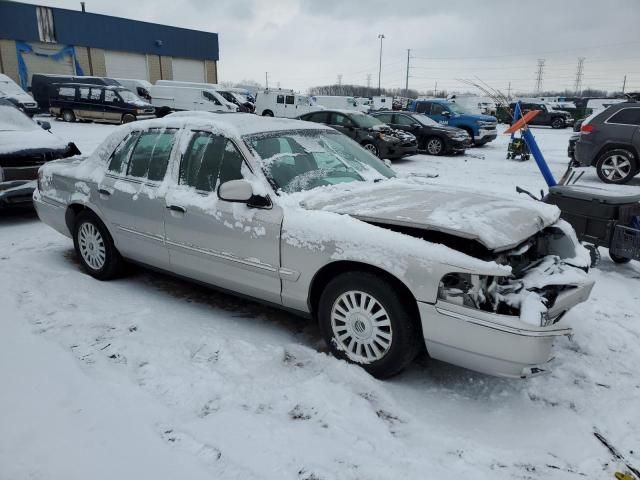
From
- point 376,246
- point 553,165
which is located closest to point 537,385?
point 376,246

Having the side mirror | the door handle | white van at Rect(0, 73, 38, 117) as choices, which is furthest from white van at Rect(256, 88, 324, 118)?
the side mirror

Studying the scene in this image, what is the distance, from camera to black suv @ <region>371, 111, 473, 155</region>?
15.1 meters

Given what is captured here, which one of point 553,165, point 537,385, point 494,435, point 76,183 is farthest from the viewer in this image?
point 553,165

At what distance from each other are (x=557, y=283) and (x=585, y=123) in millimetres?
9378

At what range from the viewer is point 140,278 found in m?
4.92

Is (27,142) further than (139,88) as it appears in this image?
No

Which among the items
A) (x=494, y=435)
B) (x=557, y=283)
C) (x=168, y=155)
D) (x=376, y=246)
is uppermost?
(x=168, y=155)

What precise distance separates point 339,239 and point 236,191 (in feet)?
2.72

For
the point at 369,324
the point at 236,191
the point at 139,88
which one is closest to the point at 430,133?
the point at 236,191

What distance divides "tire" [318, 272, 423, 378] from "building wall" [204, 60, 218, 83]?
45.7 m

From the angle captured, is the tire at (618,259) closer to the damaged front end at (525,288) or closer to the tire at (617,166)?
the damaged front end at (525,288)

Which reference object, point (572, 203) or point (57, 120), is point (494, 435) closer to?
point (572, 203)

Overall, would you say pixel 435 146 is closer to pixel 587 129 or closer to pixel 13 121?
pixel 587 129

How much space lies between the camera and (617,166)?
1045 centimetres
